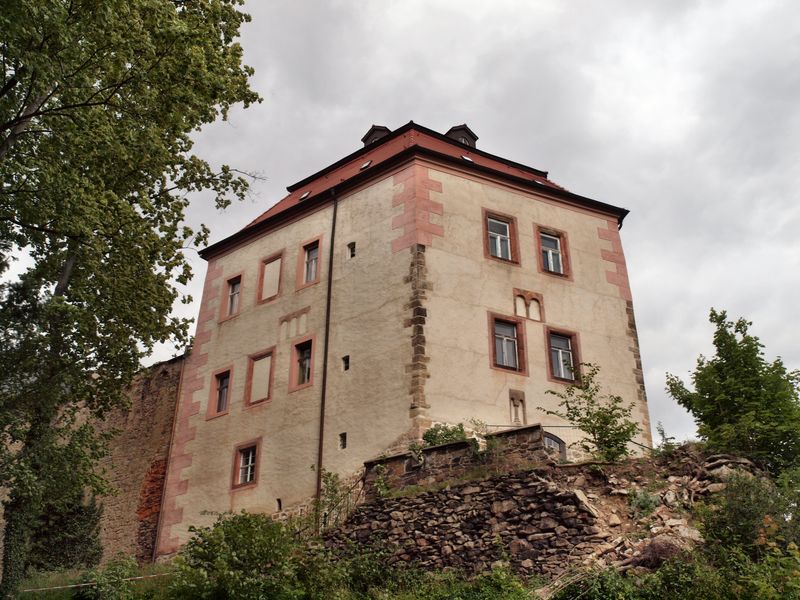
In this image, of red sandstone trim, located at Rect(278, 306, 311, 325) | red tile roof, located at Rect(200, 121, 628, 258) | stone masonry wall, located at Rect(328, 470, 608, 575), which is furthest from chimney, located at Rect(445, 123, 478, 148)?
stone masonry wall, located at Rect(328, 470, 608, 575)

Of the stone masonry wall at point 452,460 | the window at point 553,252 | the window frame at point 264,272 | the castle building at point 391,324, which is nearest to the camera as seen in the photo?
the stone masonry wall at point 452,460

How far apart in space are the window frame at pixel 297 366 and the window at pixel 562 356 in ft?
19.5

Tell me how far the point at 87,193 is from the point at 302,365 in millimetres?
8593

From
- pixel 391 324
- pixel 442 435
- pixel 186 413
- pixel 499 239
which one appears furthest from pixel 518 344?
pixel 186 413

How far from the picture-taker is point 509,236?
74.9ft

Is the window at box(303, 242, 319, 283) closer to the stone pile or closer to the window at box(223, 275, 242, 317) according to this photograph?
the window at box(223, 275, 242, 317)

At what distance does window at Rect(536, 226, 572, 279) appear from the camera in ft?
74.8

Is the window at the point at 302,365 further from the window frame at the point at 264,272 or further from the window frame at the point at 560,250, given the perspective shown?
the window frame at the point at 560,250

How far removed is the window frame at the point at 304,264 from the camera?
23.5 m

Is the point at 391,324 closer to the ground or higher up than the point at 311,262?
closer to the ground

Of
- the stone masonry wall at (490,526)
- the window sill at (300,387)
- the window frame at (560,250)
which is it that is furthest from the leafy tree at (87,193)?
the window frame at (560,250)

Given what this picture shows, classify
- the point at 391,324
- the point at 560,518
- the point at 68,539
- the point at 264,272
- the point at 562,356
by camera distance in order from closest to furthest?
the point at 560,518, the point at 391,324, the point at 562,356, the point at 68,539, the point at 264,272

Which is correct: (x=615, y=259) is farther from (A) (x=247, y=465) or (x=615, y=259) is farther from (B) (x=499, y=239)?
(A) (x=247, y=465)

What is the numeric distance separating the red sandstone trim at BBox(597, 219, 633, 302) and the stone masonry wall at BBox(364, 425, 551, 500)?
840 cm
